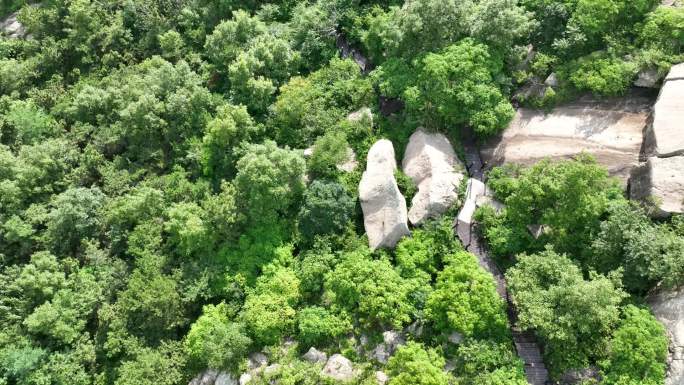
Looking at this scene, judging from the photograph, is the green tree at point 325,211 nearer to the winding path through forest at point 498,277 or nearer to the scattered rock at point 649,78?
the winding path through forest at point 498,277

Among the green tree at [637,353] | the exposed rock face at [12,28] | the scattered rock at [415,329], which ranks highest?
the exposed rock face at [12,28]

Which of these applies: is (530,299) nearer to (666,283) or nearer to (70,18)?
(666,283)

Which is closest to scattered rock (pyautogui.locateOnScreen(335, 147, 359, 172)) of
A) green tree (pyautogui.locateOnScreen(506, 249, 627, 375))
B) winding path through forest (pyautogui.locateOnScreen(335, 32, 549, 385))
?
winding path through forest (pyautogui.locateOnScreen(335, 32, 549, 385))

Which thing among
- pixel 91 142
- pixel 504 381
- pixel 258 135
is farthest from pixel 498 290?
pixel 91 142

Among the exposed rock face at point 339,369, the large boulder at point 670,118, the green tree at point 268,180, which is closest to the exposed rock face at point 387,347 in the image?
the exposed rock face at point 339,369

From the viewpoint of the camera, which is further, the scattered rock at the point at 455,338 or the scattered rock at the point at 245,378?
the scattered rock at the point at 245,378
